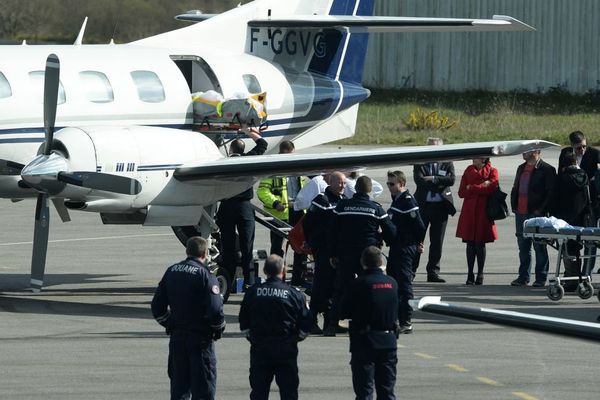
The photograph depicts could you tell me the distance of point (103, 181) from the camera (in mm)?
14078

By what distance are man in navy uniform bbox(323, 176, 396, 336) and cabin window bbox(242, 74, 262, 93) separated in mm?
5535

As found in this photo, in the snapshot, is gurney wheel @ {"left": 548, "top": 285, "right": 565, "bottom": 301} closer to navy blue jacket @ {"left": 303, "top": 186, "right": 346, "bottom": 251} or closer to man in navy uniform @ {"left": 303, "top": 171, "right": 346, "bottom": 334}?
man in navy uniform @ {"left": 303, "top": 171, "right": 346, "bottom": 334}

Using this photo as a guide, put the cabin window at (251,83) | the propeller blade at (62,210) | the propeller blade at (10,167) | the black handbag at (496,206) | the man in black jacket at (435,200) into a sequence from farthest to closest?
the cabin window at (251,83), the man in black jacket at (435,200), the black handbag at (496,206), the propeller blade at (62,210), the propeller blade at (10,167)

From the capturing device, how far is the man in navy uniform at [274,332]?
8828mm

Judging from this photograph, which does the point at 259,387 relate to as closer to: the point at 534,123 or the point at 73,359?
the point at 73,359

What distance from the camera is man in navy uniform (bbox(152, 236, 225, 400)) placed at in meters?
9.11

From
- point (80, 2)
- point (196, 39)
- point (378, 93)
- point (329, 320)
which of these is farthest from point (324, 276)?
point (378, 93)

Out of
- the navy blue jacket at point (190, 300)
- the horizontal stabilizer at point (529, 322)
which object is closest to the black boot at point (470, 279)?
the navy blue jacket at point (190, 300)

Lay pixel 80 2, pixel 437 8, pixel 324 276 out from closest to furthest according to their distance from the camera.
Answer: pixel 324 276, pixel 80 2, pixel 437 8

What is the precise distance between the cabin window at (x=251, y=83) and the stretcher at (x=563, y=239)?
4.52 metres

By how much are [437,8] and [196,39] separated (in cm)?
3202

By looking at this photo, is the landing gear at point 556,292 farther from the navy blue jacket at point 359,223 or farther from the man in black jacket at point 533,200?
the navy blue jacket at point 359,223

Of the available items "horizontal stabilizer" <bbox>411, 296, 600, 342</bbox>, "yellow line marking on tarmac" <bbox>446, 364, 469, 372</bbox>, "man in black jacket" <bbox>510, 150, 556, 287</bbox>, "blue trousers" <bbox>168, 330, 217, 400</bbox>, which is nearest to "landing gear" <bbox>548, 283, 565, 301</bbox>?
"man in black jacket" <bbox>510, 150, 556, 287</bbox>

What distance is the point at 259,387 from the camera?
28.9 feet
